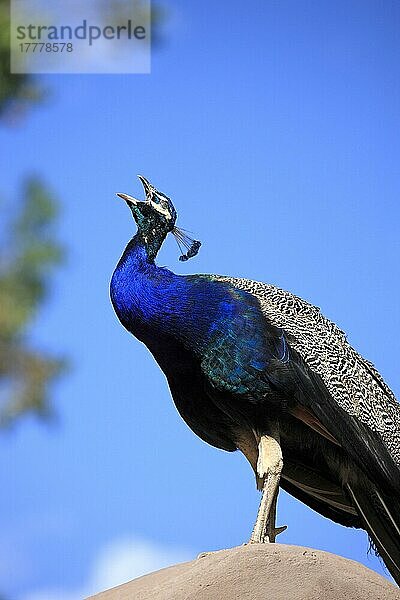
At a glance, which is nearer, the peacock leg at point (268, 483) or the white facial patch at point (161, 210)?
the peacock leg at point (268, 483)

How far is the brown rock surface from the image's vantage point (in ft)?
12.6

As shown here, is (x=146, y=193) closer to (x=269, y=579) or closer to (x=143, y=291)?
(x=143, y=291)

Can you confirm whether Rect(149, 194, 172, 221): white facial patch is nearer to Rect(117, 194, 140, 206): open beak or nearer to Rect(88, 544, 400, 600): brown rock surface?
Rect(117, 194, 140, 206): open beak

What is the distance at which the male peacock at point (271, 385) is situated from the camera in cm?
441

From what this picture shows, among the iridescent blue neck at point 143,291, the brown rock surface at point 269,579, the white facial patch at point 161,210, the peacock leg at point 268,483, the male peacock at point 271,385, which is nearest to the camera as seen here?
the brown rock surface at point 269,579

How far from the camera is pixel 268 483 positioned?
4.37 m

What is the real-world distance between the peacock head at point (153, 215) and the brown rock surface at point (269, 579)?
52.5 inches

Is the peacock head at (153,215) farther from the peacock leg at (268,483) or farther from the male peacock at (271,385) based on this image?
the peacock leg at (268,483)

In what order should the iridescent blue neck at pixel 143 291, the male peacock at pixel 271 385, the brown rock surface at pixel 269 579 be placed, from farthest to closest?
the iridescent blue neck at pixel 143 291, the male peacock at pixel 271 385, the brown rock surface at pixel 269 579

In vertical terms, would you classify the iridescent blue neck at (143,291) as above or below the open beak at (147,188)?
below

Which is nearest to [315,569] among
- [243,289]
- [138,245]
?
[243,289]

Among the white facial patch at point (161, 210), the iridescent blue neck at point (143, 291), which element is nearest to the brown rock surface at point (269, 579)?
the iridescent blue neck at point (143, 291)

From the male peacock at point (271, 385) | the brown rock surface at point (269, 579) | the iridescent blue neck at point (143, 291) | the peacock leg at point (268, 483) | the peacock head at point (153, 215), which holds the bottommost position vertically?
the brown rock surface at point (269, 579)

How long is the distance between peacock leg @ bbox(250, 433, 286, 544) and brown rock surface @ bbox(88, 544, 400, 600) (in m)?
0.29
